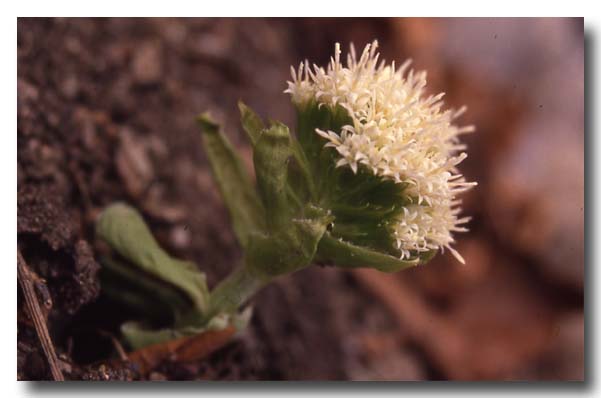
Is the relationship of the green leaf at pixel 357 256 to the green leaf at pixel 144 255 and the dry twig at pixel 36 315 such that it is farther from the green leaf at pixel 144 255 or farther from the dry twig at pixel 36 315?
the dry twig at pixel 36 315

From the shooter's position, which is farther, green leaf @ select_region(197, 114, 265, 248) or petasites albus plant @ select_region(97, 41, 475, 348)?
green leaf @ select_region(197, 114, 265, 248)

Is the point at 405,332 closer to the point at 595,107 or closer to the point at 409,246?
the point at 595,107

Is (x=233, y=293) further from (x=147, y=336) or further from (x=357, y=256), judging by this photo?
(x=357, y=256)

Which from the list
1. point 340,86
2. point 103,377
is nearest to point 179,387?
point 103,377

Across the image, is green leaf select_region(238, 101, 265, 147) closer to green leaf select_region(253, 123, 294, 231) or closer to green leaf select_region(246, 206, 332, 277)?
green leaf select_region(253, 123, 294, 231)

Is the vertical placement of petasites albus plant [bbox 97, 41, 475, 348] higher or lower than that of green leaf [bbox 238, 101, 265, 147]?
lower

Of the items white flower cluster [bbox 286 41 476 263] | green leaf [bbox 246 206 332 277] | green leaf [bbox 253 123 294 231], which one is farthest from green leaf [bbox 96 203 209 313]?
white flower cluster [bbox 286 41 476 263]

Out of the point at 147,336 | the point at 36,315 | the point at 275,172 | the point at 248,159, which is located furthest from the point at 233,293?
the point at 248,159

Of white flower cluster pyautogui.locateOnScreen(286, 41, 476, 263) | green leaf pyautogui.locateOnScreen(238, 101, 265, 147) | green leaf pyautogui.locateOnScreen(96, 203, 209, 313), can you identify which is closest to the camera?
white flower cluster pyautogui.locateOnScreen(286, 41, 476, 263)
